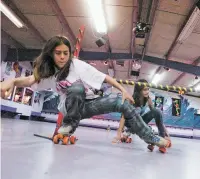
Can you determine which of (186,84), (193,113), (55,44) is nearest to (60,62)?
(55,44)

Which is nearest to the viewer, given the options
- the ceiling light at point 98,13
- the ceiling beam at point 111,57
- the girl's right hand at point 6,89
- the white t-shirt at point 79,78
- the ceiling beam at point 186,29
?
the girl's right hand at point 6,89

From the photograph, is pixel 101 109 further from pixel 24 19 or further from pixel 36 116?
pixel 36 116

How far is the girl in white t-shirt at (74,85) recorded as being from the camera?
1955 millimetres

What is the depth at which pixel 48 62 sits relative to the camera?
2023 mm

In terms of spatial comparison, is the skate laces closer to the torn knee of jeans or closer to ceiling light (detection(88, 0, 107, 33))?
the torn knee of jeans

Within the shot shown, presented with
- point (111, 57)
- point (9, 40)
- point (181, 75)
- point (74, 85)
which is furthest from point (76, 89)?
point (181, 75)

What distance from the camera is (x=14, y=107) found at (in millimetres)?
11727

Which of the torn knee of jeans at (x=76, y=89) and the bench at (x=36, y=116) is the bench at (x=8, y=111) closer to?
the bench at (x=36, y=116)

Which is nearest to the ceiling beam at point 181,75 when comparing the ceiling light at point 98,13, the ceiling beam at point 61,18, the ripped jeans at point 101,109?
the ceiling light at point 98,13

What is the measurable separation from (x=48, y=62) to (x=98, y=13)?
15.2ft

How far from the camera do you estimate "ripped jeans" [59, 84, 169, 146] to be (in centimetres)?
226

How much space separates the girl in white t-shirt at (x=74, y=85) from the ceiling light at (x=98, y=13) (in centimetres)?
387

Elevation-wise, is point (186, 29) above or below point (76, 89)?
above

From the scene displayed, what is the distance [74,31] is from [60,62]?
22.1 ft
